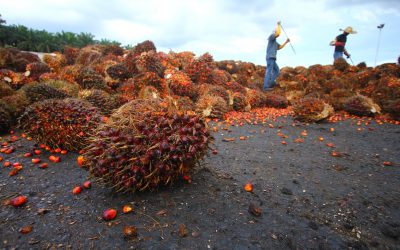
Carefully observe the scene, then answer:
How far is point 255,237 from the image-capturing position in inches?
75.9

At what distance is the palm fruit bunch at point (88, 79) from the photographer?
5.77 m

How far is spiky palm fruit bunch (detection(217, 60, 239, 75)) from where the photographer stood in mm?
12227

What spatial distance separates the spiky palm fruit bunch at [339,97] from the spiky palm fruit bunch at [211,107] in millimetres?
3976

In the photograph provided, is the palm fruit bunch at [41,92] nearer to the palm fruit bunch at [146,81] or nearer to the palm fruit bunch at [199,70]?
the palm fruit bunch at [146,81]

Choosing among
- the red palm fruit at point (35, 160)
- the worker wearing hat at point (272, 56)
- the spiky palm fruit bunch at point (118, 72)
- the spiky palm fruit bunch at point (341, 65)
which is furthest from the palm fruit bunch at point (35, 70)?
the spiky palm fruit bunch at point (341, 65)

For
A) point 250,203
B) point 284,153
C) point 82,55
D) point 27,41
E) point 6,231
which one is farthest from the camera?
point 27,41

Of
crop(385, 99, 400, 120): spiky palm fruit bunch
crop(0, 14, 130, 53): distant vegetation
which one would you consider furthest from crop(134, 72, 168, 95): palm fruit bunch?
crop(0, 14, 130, 53): distant vegetation

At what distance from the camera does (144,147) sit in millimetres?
2076

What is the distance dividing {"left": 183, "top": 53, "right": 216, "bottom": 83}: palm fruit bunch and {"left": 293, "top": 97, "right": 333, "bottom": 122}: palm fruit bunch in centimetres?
310

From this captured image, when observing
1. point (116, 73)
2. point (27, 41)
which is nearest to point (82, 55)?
point (116, 73)

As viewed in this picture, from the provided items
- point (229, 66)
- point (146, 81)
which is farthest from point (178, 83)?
point (229, 66)

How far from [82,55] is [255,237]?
9.00 m

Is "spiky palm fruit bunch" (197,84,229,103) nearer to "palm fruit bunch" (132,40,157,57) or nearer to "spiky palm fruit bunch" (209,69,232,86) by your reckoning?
"spiky palm fruit bunch" (209,69,232,86)

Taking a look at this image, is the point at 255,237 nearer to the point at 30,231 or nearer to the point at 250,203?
the point at 250,203
